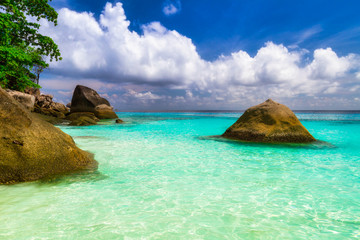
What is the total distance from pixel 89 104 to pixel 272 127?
29293 mm

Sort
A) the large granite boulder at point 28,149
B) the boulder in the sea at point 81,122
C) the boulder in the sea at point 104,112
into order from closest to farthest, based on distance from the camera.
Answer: the large granite boulder at point 28,149 → the boulder in the sea at point 81,122 → the boulder in the sea at point 104,112

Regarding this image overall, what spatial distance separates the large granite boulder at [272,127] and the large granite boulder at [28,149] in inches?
315

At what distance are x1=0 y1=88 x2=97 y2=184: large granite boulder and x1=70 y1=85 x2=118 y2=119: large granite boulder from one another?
2905 cm

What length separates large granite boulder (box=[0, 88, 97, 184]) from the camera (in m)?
4.50

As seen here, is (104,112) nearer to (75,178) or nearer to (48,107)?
(48,107)

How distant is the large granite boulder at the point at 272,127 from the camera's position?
1034 cm

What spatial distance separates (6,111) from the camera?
16.2 feet

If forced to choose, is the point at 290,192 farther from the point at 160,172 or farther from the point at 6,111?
the point at 6,111

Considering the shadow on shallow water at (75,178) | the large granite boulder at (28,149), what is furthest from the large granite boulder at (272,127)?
the large granite boulder at (28,149)

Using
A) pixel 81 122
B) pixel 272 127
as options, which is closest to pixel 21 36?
pixel 81 122

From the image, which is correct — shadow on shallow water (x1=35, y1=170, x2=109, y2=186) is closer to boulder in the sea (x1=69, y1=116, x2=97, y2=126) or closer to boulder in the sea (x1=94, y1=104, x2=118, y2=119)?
boulder in the sea (x1=69, y1=116, x2=97, y2=126)

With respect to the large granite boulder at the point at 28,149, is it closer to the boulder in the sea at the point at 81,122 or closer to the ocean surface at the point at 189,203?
the ocean surface at the point at 189,203

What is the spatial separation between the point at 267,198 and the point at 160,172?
2.72 meters

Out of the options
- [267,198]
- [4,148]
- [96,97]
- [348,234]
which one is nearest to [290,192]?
[267,198]
